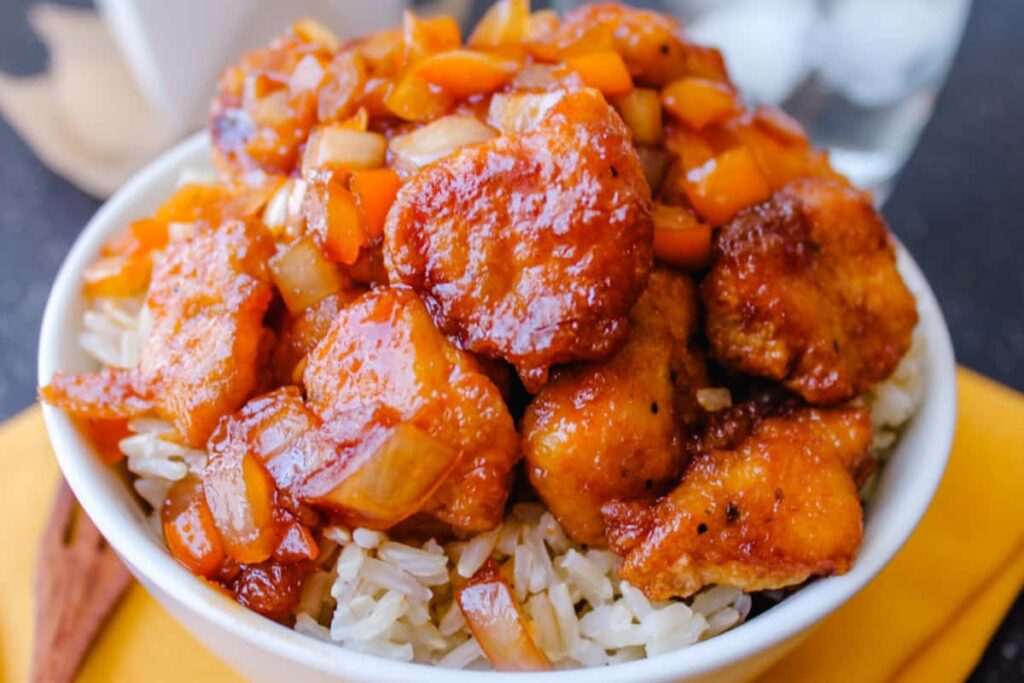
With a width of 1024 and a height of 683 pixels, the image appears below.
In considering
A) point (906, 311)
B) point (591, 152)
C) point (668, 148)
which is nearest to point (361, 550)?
point (591, 152)

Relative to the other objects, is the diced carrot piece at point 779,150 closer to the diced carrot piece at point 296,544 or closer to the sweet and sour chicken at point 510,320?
the sweet and sour chicken at point 510,320


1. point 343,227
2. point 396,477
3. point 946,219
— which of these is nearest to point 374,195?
point 343,227

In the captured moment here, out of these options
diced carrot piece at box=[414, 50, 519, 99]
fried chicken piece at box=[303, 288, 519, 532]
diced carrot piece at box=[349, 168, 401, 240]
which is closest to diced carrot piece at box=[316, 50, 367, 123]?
diced carrot piece at box=[414, 50, 519, 99]

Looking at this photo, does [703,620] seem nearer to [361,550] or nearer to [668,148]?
[361,550]

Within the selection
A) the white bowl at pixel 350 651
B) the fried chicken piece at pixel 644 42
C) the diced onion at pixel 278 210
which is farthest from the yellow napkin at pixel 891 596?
the fried chicken piece at pixel 644 42

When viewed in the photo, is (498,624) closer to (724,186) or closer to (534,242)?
(534,242)

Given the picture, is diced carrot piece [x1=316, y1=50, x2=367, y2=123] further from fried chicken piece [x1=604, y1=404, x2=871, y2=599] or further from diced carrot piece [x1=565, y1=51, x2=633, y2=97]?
fried chicken piece [x1=604, y1=404, x2=871, y2=599]
